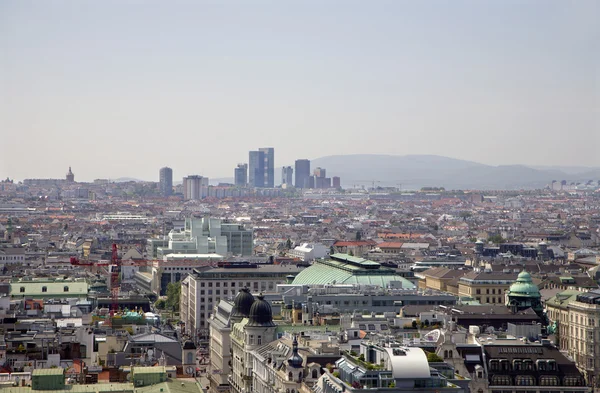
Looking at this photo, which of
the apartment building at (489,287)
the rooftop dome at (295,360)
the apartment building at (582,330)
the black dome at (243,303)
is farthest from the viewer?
the apartment building at (489,287)

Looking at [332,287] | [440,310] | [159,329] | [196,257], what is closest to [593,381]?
[440,310]

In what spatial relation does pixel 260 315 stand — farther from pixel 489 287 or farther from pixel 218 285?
pixel 489 287

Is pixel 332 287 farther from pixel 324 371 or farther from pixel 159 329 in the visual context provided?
pixel 324 371

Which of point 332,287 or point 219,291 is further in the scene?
point 219,291

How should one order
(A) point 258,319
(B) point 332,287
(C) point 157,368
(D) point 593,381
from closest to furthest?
(C) point 157,368 → (A) point 258,319 → (D) point 593,381 → (B) point 332,287

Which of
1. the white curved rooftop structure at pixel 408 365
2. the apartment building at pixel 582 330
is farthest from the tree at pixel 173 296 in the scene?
the white curved rooftop structure at pixel 408 365

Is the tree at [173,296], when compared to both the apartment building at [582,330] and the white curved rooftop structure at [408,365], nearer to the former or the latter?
the apartment building at [582,330]
